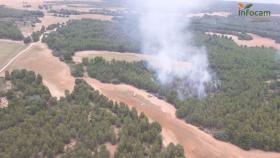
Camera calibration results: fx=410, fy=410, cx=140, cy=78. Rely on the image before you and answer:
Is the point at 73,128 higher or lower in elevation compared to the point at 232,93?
higher

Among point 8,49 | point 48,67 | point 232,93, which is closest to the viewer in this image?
point 232,93

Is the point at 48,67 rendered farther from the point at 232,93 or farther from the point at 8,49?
the point at 232,93

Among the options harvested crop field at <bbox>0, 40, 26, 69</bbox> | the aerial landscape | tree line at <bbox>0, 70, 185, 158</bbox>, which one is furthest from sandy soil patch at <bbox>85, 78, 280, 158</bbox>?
harvested crop field at <bbox>0, 40, 26, 69</bbox>

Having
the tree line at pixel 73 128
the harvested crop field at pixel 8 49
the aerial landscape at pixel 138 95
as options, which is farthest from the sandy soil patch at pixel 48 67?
the tree line at pixel 73 128

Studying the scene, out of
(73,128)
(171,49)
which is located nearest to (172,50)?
(171,49)

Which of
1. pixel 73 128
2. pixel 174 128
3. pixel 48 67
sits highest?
pixel 48 67

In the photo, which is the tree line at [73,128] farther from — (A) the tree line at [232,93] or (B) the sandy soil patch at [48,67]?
(A) the tree line at [232,93]

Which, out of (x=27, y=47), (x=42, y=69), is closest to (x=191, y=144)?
(x=42, y=69)
